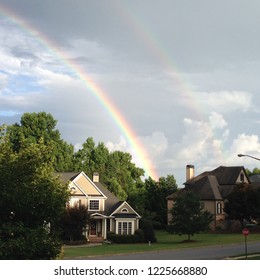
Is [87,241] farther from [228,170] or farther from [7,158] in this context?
[7,158]

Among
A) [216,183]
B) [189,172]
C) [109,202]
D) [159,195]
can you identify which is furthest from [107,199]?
[189,172]

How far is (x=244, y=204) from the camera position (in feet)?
237

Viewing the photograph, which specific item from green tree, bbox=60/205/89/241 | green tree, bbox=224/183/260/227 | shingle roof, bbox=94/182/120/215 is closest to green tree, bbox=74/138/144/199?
shingle roof, bbox=94/182/120/215

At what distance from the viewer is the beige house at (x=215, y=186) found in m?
82.6

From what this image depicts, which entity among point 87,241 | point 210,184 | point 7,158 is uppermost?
point 210,184

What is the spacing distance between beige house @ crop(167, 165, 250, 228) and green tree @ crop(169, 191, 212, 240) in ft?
82.7

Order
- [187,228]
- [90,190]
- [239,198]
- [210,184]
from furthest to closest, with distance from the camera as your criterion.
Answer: [210,184] → [239,198] → [90,190] → [187,228]

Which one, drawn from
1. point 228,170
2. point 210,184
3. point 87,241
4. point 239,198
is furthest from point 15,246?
point 228,170

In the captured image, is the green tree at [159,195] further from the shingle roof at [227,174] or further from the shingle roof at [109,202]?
the shingle roof at [109,202]

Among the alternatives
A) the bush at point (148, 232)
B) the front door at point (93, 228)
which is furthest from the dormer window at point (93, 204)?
the bush at point (148, 232)

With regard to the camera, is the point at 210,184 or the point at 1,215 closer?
the point at 1,215

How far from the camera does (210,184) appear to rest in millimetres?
85438

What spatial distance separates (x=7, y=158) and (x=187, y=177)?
261ft

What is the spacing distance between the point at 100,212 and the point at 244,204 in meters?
21.5
